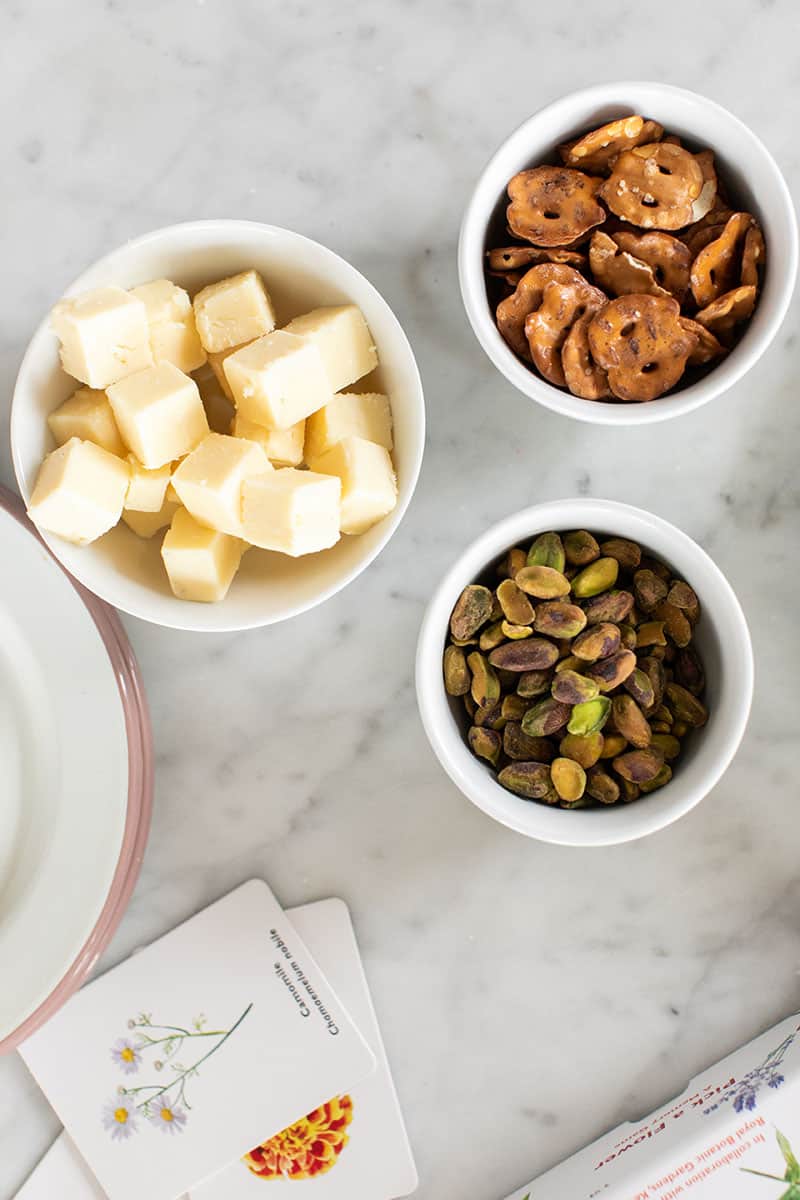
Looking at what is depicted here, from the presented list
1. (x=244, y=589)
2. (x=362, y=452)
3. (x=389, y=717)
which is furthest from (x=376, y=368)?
(x=389, y=717)

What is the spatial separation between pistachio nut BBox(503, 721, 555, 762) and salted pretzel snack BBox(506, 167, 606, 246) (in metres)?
0.36

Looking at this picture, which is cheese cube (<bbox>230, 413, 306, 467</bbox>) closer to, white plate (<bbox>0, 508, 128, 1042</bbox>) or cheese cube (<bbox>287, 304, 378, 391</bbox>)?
cheese cube (<bbox>287, 304, 378, 391</bbox>)

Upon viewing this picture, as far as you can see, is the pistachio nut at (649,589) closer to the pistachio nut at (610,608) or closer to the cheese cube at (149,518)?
the pistachio nut at (610,608)

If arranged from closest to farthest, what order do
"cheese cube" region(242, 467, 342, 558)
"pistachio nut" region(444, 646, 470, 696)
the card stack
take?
"cheese cube" region(242, 467, 342, 558)
"pistachio nut" region(444, 646, 470, 696)
the card stack

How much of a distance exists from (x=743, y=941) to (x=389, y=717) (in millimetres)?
383

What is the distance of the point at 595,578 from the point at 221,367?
1.06ft

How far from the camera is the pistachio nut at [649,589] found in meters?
0.80

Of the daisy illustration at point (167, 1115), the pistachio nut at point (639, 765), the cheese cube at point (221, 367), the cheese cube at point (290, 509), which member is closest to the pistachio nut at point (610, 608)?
the pistachio nut at point (639, 765)

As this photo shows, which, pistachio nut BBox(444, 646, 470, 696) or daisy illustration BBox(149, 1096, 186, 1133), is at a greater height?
pistachio nut BBox(444, 646, 470, 696)

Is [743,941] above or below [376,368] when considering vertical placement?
below

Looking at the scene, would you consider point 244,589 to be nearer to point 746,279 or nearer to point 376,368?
point 376,368

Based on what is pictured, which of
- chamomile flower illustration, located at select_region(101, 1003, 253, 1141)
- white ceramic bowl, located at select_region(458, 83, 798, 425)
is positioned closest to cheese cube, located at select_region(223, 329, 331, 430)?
white ceramic bowl, located at select_region(458, 83, 798, 425)

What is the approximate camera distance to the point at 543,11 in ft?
2.89

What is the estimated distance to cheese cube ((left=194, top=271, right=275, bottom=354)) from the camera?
763mm
